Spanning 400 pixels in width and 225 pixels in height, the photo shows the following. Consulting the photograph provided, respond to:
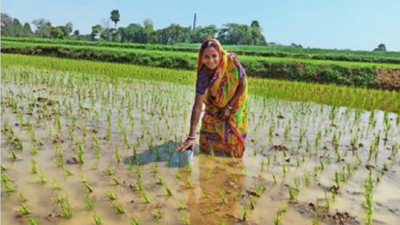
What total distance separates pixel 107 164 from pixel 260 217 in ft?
4.78

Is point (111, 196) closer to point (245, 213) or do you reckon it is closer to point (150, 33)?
point (245, 213)

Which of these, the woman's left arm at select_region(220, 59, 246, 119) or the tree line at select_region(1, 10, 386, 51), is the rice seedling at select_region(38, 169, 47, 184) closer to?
the woman's left arm at select_region(220, 59, 246, 119)

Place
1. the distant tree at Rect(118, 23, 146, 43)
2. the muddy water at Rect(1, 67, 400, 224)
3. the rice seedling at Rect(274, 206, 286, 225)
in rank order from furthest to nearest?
the distant tree at Rect(118, 23, 146, 43), the muddy water at Rect(1, 67, 400, 224), the rice seedling at Rect(274, 206, 286, 225)

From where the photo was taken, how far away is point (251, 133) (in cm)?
454

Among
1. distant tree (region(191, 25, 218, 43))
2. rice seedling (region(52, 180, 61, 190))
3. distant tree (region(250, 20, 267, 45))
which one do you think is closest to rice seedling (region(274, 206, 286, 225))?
rice seedling (region(52, 180, 61, 190))

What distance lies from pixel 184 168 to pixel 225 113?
2.13 ft

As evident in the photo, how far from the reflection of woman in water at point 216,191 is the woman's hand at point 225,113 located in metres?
0.38

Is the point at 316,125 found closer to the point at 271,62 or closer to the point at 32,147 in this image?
the point at 32,147

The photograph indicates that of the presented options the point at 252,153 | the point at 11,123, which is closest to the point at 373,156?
the point at 252,153

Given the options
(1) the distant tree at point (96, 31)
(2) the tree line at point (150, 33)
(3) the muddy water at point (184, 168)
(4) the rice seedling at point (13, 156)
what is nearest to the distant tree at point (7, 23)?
(2) the tree line at point (150, 33)

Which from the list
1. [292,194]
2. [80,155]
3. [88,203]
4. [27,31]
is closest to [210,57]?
[292,194]

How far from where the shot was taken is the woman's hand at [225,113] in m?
3.53

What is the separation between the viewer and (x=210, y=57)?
328 cm

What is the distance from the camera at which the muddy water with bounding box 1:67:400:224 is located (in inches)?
98.1
